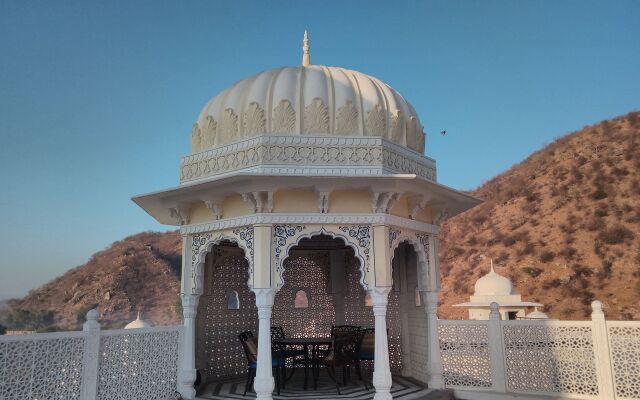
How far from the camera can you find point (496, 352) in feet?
24.7

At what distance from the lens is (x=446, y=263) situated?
1131 inches

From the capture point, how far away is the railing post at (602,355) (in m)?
6.80

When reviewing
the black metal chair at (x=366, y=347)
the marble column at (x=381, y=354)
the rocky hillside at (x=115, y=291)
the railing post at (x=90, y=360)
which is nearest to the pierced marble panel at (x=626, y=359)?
the marble column at (x=381, y=354)

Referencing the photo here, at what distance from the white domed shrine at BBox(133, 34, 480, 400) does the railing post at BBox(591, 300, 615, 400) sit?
2.12m

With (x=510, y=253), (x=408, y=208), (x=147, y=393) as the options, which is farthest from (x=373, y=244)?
(x=510, y=253)

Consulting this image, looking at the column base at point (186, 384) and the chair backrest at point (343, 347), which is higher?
the chair backrest at point (343, 347)

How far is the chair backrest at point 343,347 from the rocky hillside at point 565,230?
14.9 meters

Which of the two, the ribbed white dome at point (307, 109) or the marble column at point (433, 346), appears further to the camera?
the marble column at point (433, 346)

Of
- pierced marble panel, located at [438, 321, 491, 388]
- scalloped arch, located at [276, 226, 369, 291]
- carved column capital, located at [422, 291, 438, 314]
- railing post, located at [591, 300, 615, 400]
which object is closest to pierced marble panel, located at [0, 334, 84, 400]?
scalloped arch, located at [276, 226, 369, 291]

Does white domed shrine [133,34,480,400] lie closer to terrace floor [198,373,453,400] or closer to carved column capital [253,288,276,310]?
carved column capital [253,288,276,310]

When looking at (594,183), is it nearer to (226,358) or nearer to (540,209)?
(540,209)

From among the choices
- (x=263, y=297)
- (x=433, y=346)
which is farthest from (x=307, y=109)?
(x=433, y=346)

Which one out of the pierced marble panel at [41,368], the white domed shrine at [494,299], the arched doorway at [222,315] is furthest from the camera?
the white domed shrine at [494,299]

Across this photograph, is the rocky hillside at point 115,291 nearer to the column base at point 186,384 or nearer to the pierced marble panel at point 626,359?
the column base at point 186,384
